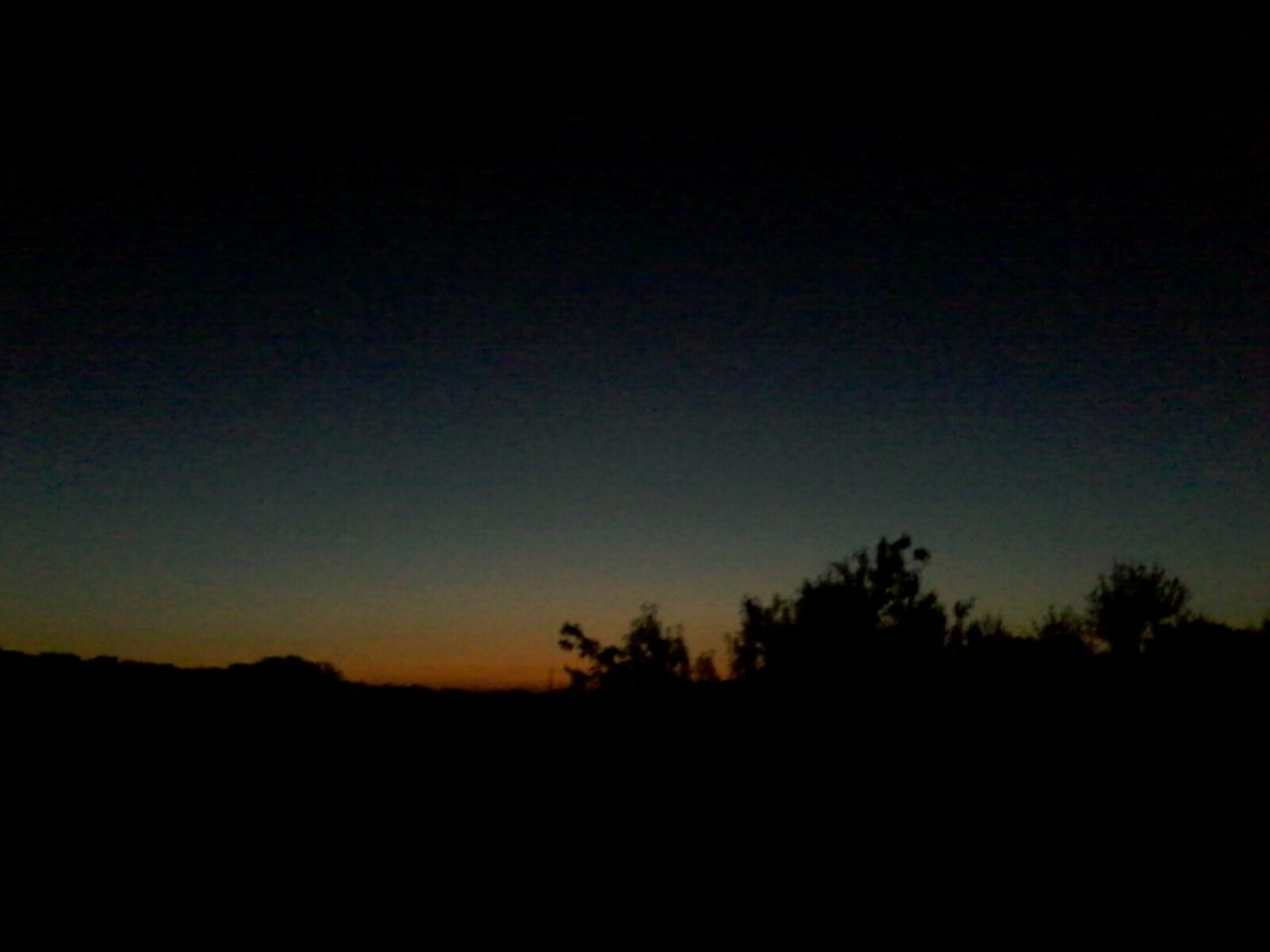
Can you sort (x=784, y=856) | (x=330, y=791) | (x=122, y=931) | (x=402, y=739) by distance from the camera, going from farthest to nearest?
(x=402, y=739) → (x=330, y=791) → (x=784, y=856) → (x=122, y=931)

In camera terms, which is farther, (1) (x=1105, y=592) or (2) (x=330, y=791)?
(1) (x=1105, y=592)

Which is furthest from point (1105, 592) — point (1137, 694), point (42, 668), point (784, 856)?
point (42, 668)

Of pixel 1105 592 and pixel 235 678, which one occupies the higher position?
pixel 1105 592

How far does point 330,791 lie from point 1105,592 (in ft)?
151

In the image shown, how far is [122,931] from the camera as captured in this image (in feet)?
24.1

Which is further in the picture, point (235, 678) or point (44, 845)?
point (235, 678)

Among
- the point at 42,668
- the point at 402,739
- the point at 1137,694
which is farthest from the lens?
the point at 1137,694

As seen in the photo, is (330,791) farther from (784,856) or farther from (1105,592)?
(1105,592)

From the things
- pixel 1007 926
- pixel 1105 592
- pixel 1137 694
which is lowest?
pixel 1007 926

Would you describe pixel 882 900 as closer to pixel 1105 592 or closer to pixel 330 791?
pixel 330 791

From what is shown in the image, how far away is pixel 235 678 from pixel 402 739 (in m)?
5.10

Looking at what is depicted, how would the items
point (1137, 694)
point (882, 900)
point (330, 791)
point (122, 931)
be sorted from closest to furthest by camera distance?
point (122, 931) < point (882, 900) < point (330, 791) < point (1137, 694)

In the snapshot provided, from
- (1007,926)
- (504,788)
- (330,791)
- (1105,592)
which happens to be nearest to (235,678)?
(330,791)

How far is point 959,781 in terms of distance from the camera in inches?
433
